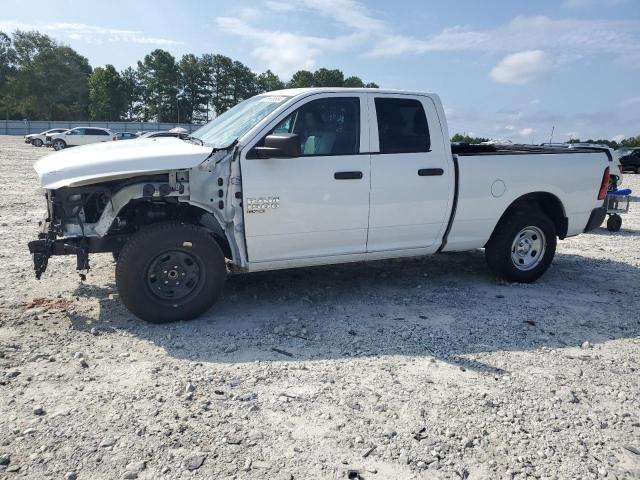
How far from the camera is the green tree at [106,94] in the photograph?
87.7m

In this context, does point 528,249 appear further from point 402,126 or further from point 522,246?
point 402,126

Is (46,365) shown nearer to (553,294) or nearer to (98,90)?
(553,294)

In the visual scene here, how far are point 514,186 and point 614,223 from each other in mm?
5643

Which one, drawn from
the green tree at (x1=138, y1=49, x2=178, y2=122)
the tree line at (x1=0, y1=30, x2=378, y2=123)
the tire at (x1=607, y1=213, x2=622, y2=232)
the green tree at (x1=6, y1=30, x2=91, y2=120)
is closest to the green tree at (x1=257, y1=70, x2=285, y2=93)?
the tree line at (x1=0, y1=30, x2=378, y2=123)

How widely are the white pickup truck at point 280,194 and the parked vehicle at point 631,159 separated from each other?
1045 inches

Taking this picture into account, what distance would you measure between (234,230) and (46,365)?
184cm

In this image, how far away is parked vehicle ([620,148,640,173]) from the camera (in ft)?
92.4

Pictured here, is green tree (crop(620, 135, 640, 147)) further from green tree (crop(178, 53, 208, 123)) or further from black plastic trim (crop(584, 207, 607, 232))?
green tree (crop(178, 53, 208, 123))

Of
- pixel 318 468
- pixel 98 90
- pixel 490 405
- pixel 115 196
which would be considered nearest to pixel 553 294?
pixel 490 405

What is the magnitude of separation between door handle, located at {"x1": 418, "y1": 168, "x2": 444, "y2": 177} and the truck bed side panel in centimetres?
29

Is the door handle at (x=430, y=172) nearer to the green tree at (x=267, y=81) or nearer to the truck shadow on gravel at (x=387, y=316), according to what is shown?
the truck shadow on gravel at (x=387, y=316)

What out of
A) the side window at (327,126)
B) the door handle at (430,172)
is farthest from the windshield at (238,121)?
the door handle at (430,172)

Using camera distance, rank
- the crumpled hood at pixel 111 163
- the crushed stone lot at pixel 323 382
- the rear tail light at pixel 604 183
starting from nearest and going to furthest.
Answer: the crushed stone lot at pixel 323 382
the crumpled hood at pixel 111 163
the rear tail light at pixel 604 183

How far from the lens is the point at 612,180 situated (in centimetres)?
988
